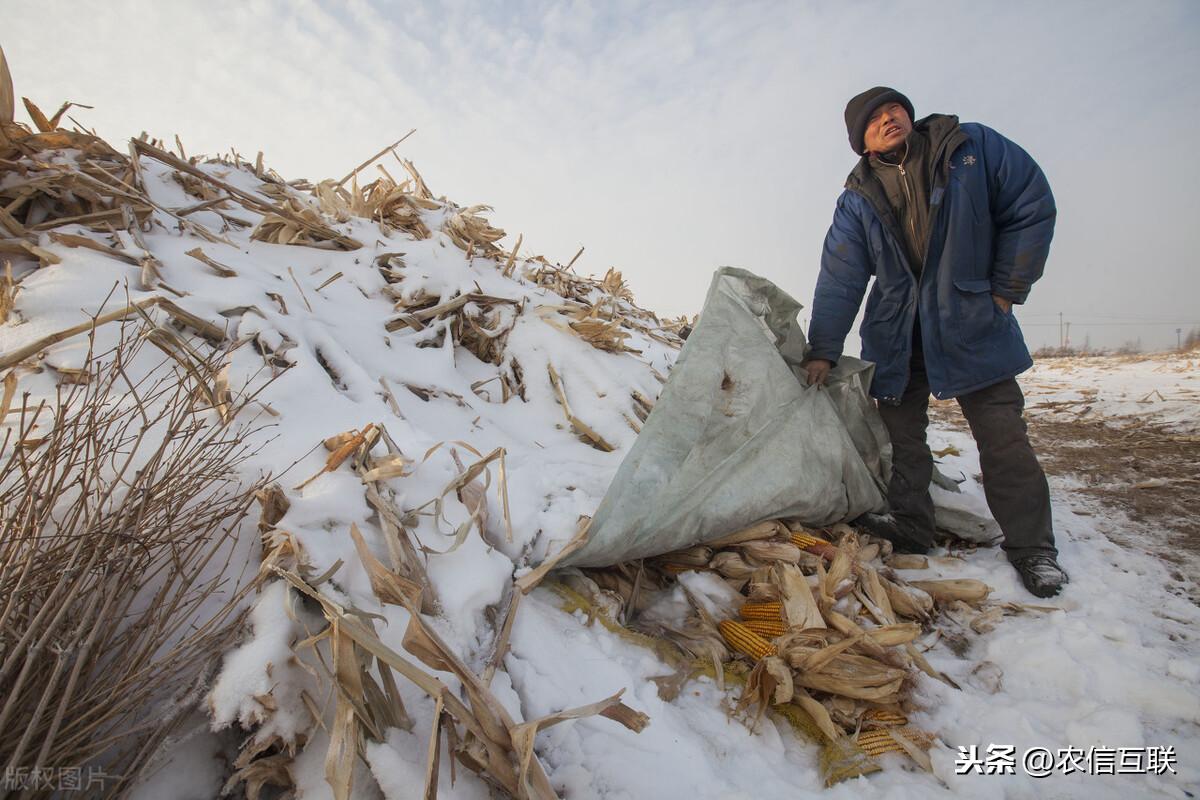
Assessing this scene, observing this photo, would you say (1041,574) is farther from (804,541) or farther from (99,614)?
(99,614)

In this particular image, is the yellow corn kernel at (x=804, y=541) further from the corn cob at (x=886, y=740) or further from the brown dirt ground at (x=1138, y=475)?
the brown dirt ground at (x=1138, y=475)

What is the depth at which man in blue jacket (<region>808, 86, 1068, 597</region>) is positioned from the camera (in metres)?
2.01

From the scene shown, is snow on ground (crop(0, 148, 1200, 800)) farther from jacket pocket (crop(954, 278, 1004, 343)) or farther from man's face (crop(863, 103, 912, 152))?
man's face (crop(863, 103, 912, 152))

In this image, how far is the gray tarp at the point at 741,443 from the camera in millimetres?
1854

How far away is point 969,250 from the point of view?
2.03m

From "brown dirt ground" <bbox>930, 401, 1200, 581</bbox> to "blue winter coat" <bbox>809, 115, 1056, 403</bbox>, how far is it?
1.12 metres

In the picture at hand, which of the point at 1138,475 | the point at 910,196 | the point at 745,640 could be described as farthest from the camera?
the point at 1138,475

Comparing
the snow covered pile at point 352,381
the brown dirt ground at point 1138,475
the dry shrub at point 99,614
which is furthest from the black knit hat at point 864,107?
the dry shrub at point 99,614

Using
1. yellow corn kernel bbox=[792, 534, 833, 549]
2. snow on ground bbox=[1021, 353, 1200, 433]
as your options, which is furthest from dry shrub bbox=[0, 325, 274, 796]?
snow on ground bbox=[1021, 353, 1200, 433]

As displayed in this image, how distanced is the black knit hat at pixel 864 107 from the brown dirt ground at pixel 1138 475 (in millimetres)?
2122

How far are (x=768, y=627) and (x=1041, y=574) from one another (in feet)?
3.73

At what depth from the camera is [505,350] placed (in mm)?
3084

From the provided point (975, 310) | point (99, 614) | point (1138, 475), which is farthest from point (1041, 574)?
point (99, 614)

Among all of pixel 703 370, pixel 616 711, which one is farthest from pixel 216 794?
pixel 703 370
